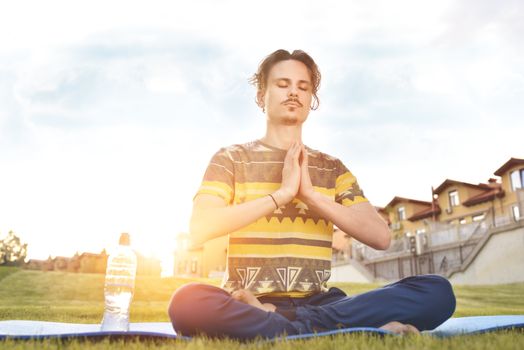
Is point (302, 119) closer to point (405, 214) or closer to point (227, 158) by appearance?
point (227, 158)

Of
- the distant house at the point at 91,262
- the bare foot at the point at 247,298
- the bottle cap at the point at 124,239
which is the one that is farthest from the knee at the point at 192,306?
the distant house at the point at 91,262

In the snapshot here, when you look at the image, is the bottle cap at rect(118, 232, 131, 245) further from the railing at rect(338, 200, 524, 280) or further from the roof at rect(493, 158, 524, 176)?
the roof at rect(493, 158, 524, 176)

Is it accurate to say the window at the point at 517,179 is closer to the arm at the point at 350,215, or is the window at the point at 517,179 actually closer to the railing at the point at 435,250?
the railing at the point at 435,250

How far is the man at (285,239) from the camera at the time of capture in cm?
297

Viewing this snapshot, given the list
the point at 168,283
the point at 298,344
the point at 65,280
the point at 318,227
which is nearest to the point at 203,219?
the point at 318,227

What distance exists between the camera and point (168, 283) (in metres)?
13.4

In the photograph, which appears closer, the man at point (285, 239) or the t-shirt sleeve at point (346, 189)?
the man at point (285, 239)

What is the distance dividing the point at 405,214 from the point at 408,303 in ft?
122

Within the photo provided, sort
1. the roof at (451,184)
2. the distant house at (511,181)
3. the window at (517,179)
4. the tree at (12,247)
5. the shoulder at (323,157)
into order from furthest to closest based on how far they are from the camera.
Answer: the tree at (12,247)
the roof at (451,184)
the window at (517,179)
the distant house at (511,181)
the shoulder at (323,157)

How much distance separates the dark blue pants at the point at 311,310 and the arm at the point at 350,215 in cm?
36

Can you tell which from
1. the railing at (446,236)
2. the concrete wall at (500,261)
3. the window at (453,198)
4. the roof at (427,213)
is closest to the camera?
the concrete wall at (500,261)

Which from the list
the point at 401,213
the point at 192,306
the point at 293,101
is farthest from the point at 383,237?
the point at 401,213

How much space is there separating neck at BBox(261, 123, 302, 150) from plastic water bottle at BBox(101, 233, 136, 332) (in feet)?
4.25

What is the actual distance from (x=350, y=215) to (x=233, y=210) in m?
0.82
